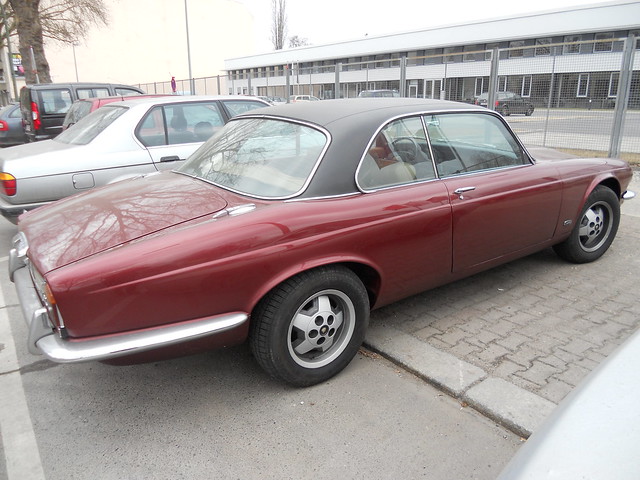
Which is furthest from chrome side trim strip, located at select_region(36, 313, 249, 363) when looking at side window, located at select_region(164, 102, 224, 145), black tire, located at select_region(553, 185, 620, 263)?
side window, located at select_region(164, 102, 224, 145)

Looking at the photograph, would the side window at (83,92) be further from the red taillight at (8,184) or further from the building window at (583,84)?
the building window at (583,84)

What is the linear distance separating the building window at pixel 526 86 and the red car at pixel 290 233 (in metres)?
7.45

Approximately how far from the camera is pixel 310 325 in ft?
8.79

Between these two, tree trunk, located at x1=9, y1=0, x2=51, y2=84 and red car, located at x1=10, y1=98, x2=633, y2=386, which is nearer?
red car, located at x1=10, y1=98, x2=633, y2=386

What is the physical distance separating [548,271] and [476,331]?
1473 millimetres

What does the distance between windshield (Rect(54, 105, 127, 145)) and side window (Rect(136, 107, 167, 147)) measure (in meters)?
0.31

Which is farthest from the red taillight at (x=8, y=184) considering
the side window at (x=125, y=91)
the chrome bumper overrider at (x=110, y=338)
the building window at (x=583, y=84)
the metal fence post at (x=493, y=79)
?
the building window at (x=583, y=84)

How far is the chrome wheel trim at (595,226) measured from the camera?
4.39 meters

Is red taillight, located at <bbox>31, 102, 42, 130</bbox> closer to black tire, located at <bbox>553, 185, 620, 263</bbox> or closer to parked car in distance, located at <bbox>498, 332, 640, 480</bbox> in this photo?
black tire, located at <bbox>553, 185, 620, 263</bbox>

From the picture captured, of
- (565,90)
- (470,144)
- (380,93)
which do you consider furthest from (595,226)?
(380,93)

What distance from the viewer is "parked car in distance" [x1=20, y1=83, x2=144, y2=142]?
1042cm

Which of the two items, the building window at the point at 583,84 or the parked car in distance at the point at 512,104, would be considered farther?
the parked car in distance at the point at 512,104

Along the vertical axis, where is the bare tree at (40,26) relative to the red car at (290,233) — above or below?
above

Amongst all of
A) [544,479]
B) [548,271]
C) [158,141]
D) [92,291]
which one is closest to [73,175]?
[158,141]
